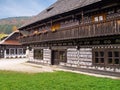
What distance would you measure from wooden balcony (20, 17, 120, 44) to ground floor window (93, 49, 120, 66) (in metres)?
1.63

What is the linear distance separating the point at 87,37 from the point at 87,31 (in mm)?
483

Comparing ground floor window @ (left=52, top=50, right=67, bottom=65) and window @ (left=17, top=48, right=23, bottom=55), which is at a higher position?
window @ (left=17, top=48, right=23, bottom=55)

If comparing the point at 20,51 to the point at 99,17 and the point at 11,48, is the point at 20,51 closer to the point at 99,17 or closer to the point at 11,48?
the point at 11,48

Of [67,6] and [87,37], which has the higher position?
[67,6]

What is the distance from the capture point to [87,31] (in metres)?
18.2

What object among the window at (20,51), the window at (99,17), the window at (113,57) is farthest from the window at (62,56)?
the window at (20,51)

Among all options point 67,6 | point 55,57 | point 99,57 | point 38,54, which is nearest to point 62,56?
point 55,57

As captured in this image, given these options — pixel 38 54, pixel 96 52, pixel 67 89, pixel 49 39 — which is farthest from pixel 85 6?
pixel 38 54

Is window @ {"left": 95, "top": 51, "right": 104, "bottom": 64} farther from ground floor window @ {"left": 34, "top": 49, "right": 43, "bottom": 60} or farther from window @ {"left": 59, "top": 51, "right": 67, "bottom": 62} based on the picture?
ground floor window @ {"left": 34, "top": 49, "right": 43, "bottom": 60}

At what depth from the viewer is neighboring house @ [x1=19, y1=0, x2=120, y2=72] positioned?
16.9 m

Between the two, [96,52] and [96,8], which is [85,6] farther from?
[96,52]

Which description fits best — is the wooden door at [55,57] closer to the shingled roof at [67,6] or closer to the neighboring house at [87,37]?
the neighboring house at [87,37]

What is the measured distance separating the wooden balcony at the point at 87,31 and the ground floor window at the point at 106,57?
1627 mm

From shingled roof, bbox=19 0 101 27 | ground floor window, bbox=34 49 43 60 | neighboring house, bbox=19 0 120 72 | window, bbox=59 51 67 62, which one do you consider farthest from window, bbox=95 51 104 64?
ground floor window, bbox=34 49 43 60
